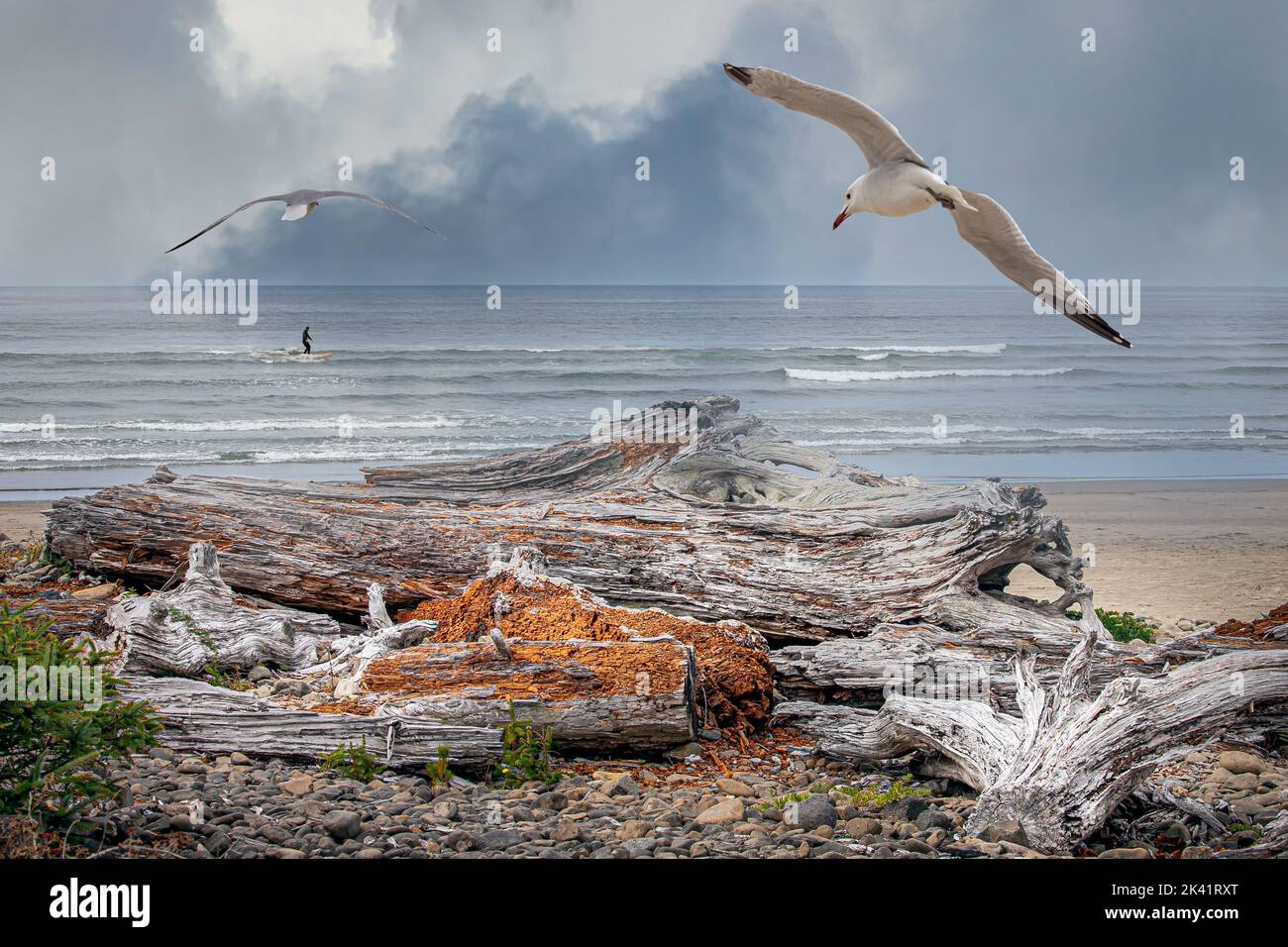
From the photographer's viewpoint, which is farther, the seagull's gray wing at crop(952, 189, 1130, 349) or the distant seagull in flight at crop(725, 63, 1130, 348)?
the seagull's gray wing at crop(952, 189, 1130, 349)

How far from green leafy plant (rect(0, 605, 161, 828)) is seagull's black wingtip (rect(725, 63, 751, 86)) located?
3626 mm

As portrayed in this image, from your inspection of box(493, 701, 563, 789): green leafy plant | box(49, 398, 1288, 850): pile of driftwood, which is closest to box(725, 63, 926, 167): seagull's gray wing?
box(49, 398, 1288, 850): pile of driftwood

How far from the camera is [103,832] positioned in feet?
12.4

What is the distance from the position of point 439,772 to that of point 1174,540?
9.93m

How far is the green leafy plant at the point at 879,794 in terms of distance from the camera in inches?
176

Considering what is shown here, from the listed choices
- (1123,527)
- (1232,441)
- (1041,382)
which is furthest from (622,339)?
(1123,527)

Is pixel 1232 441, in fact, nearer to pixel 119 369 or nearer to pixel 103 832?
pixel 103 832

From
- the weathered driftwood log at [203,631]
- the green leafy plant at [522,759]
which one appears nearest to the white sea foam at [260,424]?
the weathered driftwood log at [203,631]

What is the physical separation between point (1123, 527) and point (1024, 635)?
7.40 m

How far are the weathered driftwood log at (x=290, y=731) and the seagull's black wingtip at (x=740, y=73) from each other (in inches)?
125

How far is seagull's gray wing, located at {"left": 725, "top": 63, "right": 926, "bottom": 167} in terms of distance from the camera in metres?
5.02

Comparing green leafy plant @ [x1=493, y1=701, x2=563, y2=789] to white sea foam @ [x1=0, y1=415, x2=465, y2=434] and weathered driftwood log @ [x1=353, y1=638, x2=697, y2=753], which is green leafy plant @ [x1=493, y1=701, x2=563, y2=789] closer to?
weathered driftwood log @ [x1=353, y1=638, x2=697, y2=753]

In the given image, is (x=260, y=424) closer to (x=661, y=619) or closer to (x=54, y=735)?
(x=661, y=619)
